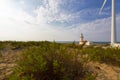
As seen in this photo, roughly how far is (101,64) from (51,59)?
2.27m

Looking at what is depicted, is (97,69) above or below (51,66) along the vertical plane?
below

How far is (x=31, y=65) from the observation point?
420 centimetres

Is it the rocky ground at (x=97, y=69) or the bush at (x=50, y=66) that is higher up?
the bush at (x=50, y=66)

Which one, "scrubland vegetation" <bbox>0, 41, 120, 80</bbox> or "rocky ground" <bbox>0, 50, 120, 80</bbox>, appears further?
"rocky ground" <bbox>0, 50, 120, 80</bbox>

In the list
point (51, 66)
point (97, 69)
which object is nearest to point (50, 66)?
point (51, 66)

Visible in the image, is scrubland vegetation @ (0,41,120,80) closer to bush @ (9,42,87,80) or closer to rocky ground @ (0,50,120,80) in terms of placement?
bush @ (9,42,87,80)

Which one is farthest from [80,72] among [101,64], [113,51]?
[113,51]

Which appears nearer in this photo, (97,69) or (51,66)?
(51,66)

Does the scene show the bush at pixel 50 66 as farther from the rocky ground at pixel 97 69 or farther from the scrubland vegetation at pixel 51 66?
the rocky ground at pixel 97 69

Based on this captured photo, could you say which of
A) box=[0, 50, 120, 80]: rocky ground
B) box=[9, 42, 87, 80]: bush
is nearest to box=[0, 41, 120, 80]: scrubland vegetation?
box=[9, 42, 87, 80]: bush

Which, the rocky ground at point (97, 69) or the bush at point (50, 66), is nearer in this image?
the bush at point (50, 66)

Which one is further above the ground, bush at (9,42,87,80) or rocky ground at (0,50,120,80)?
bush at (9,42,87,80)

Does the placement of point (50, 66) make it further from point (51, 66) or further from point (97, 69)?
point (97, 69)

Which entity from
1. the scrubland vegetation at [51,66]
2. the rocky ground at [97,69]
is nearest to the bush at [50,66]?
the scrubland vegetation at [51,66]
